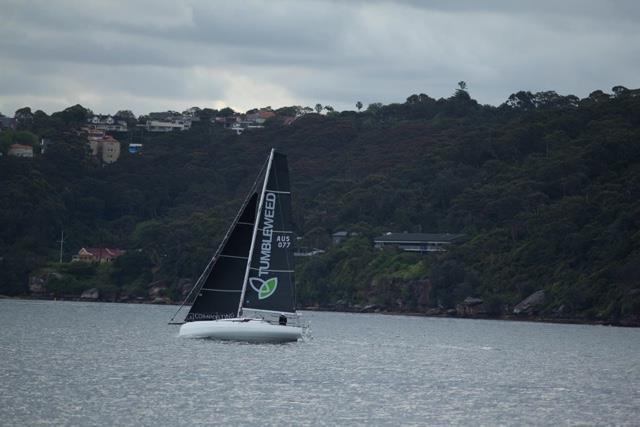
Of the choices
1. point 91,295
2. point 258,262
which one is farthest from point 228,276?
point 91,295

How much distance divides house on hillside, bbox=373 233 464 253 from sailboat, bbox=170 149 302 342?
10154 centimetres

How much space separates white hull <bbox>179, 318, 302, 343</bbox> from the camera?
6456cm

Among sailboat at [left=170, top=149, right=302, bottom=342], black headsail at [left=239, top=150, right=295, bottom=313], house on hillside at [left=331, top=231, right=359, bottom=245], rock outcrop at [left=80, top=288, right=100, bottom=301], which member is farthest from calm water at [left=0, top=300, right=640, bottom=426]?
house on hillside at [left=331, top=231, right=359, bottom=245]

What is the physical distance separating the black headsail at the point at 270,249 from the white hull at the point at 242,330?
1.05 meters

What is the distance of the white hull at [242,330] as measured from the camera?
64.6 metres

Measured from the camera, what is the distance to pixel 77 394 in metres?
44.3

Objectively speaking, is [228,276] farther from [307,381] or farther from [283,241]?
[307,381]

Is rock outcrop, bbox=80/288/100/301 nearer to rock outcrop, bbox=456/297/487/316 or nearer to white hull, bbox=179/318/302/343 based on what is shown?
rock outcrop, bbox=456/297/487/316

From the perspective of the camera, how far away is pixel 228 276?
217 feet

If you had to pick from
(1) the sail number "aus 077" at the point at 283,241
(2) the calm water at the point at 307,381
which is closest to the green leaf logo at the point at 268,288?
(1) the sail number "aus 077" at the point at 283,241

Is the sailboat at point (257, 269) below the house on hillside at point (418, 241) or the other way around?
below

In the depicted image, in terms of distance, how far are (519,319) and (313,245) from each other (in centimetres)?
5113

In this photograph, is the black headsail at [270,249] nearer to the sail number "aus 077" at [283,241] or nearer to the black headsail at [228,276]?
the sail number "aus 077" at [283,241]

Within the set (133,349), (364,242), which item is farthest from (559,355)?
(364,242)
